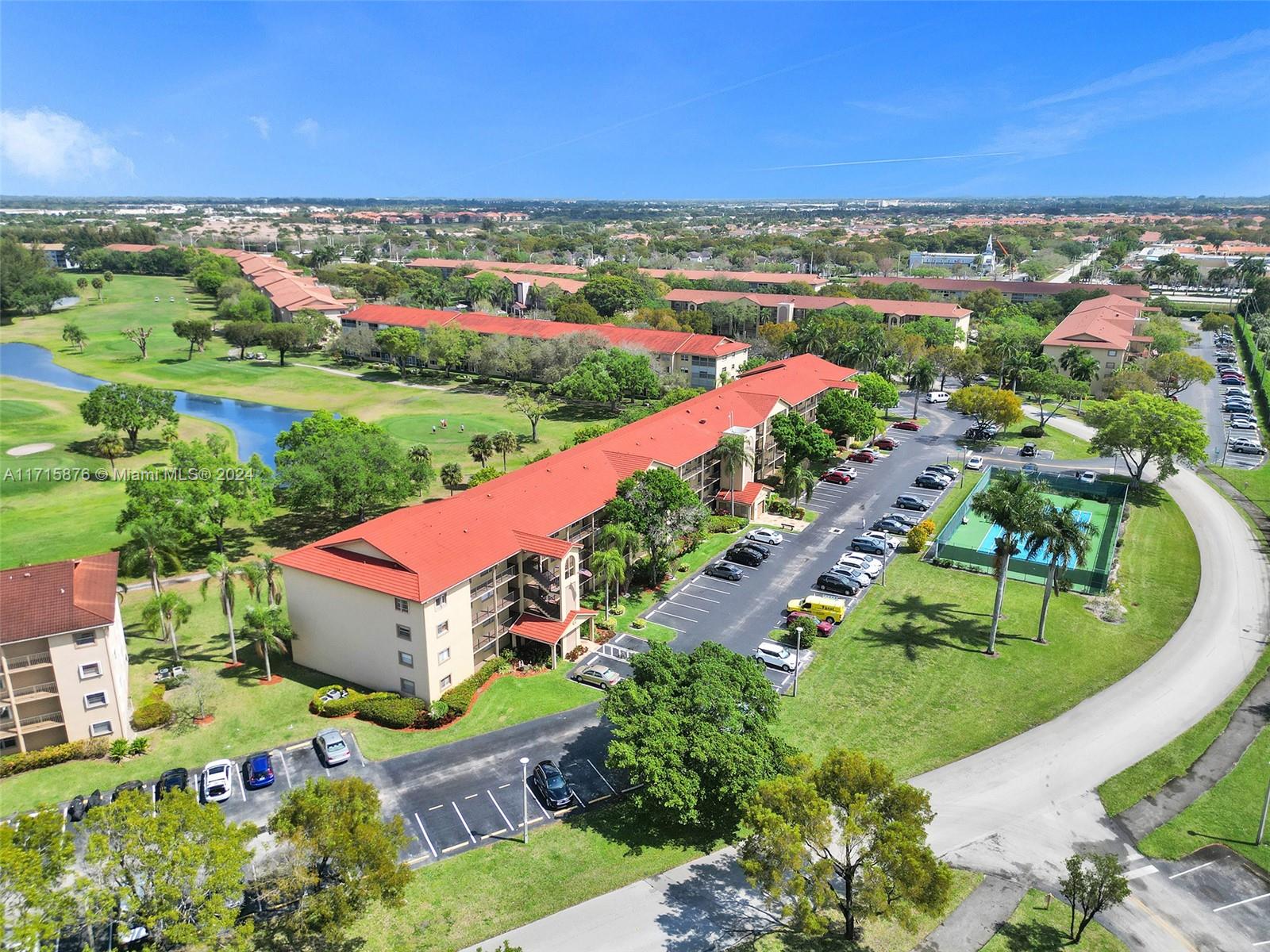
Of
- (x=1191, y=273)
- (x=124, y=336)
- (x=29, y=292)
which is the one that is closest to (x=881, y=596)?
(x=124, y=336)

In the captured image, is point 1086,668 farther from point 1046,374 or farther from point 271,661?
point 1046,374

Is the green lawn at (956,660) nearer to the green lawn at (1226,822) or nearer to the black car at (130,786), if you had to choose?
the green lawn at (1226,822)

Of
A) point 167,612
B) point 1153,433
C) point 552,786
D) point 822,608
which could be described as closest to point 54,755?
point 167,612

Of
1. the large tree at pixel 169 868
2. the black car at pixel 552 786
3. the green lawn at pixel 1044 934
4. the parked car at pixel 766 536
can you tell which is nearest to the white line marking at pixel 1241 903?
the green lawn at pixel 1044 934

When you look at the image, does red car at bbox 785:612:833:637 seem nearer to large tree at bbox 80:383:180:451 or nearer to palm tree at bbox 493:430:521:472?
palm tree at bbox 493:430:521:472

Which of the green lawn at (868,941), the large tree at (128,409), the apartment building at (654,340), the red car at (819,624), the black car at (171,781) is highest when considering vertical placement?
the apartment building at (654,340)

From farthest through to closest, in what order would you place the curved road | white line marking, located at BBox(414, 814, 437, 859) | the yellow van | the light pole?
1. the yellow van
2. the light pole
3. white line marking, located at BBox(414, 814, 437, 859)
4. the curved road

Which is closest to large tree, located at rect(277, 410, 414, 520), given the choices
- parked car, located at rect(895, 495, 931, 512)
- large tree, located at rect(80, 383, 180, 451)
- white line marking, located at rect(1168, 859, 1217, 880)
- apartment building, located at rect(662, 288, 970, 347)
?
large tree, located at rect(80, 383, 180, 451)
